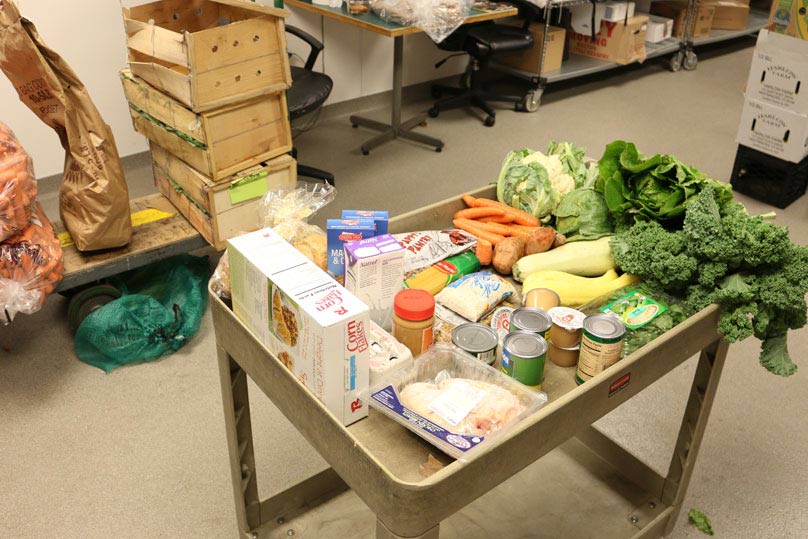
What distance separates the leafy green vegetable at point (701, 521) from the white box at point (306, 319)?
1264 millimetres

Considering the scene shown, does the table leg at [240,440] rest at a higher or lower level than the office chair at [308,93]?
lower

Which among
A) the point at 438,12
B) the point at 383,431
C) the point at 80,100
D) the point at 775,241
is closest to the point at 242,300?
the point at 383,431

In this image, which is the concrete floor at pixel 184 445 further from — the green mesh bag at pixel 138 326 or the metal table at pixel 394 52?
the metal table at pixel 394 52

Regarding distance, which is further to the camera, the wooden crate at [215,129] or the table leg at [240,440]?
the wooden crate at [215,129]

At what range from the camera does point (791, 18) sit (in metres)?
3.54

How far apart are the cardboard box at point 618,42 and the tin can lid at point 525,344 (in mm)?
4444

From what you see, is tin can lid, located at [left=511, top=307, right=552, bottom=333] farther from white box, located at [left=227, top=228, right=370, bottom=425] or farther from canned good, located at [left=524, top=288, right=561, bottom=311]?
white box, located at [left=227, top=228, right=370, bottom=425]

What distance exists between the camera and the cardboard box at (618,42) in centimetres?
527

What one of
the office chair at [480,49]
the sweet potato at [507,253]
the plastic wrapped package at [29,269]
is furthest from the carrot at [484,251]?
the office chair at [480,49]

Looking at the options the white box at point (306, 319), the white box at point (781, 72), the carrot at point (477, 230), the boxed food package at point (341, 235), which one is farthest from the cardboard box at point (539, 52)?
the white box at point (306, 319)

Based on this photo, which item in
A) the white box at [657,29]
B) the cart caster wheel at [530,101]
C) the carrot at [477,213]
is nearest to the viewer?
the carrot at [477,213]

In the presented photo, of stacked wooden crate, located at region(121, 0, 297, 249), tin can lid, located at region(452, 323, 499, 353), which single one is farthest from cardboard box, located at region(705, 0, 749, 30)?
tin can lid, located at region(452, 323, 499, 353)

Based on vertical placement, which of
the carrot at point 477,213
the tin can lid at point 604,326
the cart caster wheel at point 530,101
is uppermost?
the tin can lid at point 604,326

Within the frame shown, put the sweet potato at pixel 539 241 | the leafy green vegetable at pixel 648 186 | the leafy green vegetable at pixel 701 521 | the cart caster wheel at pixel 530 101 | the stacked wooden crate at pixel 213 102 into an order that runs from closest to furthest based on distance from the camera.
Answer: the leafy green vegetable at pixel 648 186 → the sweet potato at pixel 539 241 → the leafy green vegetable at pixel 701 521 → the stacked wooden crate at pixel 213 102 → the cart caster wheel at pixel 530 101
